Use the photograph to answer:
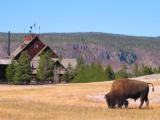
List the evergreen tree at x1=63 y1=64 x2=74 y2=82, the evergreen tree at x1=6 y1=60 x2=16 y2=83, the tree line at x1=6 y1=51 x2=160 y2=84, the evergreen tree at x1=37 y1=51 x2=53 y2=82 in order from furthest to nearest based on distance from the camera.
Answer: the evergreen tree at x1=63 y1=64 x2=74 y2=82 < the evergreen tree at x1=37 y1=51 x2=53 y2=82 < the evergreen tree at x1=6 y1=60 x2=16 y2=83 < the tree line at x1=6 y1=51 x2=160 y2=84

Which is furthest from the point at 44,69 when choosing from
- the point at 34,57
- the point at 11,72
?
the point at 34,57

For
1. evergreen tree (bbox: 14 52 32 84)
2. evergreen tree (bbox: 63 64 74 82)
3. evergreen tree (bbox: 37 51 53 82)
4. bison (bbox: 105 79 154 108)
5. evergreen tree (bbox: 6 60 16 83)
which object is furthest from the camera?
evergreen tree (bbox: 63 64 74 82)

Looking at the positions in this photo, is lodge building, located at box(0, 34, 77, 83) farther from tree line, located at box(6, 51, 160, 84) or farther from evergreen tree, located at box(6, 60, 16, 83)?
evergreen tree, located at box(6, 60, 16, 83)

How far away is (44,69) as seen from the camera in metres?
123

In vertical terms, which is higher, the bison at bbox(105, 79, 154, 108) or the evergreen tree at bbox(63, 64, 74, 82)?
the bison at bbox(105, 79, 154, 108)

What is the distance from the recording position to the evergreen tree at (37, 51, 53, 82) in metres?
123

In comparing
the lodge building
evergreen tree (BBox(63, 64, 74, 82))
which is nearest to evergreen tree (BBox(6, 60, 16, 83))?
the lodge building

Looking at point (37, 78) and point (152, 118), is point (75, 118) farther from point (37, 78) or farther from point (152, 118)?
point (37, 78)

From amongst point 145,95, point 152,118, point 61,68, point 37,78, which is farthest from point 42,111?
point 61,68

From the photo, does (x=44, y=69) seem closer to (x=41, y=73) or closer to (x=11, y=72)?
(x=41, y=73)

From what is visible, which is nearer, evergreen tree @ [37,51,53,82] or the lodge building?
evergreen tree @ [37,51,53,82]

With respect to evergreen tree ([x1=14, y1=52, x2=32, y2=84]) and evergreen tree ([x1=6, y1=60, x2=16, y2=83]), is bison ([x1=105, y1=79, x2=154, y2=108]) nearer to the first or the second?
evergreen tree ([x1=14, y1=52, x2=32, y2=84])

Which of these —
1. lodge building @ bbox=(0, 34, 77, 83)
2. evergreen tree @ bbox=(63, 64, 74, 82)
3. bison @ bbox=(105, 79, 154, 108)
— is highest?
lodge building @ bbox=(0, 34, 77, 83)

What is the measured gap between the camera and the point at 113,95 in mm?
38969
